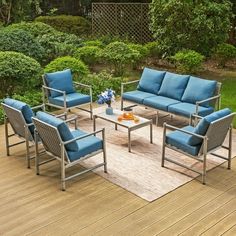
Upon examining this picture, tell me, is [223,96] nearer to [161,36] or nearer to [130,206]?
[161,36]

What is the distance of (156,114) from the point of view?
8062mm

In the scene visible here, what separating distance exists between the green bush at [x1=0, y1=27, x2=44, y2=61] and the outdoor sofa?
3.30 m

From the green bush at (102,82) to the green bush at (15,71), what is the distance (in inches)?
51.4

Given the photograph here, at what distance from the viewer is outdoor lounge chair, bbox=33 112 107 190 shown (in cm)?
527

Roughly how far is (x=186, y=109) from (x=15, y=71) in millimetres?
3529

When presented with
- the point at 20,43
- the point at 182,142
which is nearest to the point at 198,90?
the point at 182,142

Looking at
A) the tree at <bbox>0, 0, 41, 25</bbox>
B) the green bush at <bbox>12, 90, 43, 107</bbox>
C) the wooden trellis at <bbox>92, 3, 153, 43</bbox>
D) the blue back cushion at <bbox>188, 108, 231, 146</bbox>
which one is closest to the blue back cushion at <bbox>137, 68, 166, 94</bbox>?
the green bush at <bbox>12, 90, 43, 107</bbox>

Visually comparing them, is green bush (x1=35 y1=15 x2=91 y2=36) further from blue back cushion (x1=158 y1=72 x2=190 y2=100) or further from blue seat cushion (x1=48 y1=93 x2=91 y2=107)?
blue back cushion (x1=158 y1=72 x2=190 y2=100)

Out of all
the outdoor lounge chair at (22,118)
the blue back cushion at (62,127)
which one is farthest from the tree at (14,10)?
the blue back cushion at (62,127)

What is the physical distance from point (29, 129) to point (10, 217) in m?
1.55

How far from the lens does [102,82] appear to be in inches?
393

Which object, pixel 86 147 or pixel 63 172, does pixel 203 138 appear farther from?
pixel 63 172

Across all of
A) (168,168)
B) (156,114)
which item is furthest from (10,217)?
(156,114)

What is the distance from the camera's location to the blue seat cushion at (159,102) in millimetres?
7602
